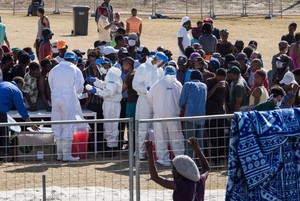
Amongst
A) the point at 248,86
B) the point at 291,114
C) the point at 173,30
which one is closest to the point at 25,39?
the point at 173,30

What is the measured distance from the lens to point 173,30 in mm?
36969

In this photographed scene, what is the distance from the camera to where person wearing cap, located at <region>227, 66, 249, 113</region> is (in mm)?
15867

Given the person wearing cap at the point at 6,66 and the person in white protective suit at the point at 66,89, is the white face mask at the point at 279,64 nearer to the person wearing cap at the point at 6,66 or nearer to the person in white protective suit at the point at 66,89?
the person in white protective suit at the point at 66,89

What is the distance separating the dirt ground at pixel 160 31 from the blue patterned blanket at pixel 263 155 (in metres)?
17.7

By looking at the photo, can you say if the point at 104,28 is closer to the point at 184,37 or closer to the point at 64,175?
the point at 184,37

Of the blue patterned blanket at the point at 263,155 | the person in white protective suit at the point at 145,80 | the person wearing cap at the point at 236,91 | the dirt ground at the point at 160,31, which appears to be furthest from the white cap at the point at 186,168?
the dirt ground at the point at 160,31

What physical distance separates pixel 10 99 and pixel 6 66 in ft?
8.06

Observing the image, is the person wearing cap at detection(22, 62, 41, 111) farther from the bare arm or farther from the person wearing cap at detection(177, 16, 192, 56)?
the bare arm

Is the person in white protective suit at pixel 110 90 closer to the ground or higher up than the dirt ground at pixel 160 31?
closer to the ground

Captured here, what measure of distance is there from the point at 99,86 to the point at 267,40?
1858 centimetres

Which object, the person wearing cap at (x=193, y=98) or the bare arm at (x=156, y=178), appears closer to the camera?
the bare arm at (x=156, y=178)

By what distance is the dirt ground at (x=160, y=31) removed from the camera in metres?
32.5

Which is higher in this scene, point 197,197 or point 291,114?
point 291,114

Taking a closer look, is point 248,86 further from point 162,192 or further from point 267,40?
point 267,40
